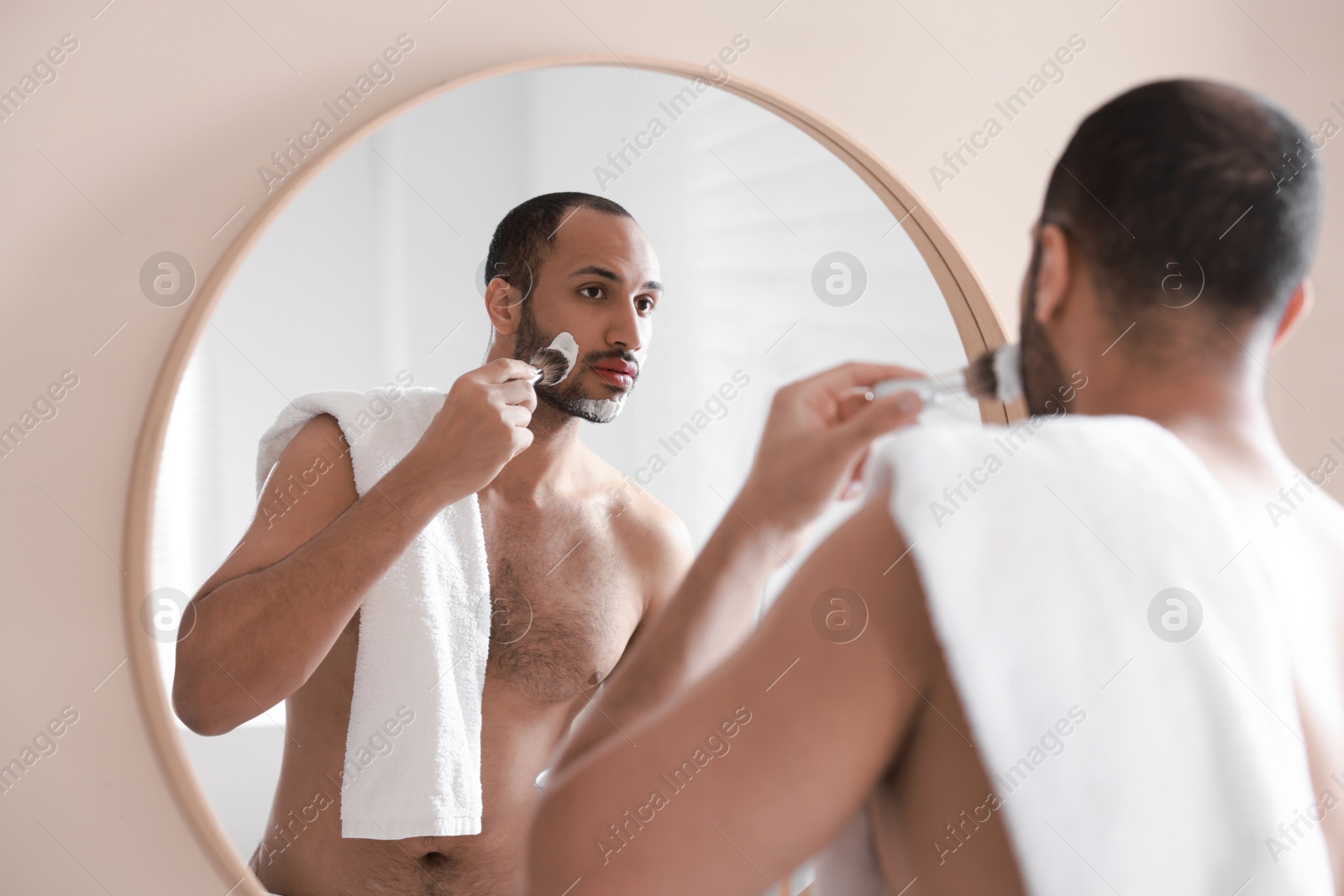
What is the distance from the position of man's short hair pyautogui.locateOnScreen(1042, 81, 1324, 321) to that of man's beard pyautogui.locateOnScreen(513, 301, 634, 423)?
393 mm

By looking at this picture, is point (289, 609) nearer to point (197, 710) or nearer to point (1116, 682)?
point (197, 710)

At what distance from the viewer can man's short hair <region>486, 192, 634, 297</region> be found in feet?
2.41

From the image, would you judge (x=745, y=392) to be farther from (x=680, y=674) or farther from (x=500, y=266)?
(x=680, y=674)

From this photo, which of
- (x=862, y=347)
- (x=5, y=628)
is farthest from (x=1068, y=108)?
(x=5, y=628)

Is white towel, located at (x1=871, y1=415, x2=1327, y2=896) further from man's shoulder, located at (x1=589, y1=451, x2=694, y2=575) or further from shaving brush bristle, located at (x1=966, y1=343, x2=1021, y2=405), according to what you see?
man's shoulder, located at (x1=589, y1=451, x2=694, y2=575)

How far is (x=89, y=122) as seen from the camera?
2.28ft

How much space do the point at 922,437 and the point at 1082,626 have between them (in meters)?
0.09

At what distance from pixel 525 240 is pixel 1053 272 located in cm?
41

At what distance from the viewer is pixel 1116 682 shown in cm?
36

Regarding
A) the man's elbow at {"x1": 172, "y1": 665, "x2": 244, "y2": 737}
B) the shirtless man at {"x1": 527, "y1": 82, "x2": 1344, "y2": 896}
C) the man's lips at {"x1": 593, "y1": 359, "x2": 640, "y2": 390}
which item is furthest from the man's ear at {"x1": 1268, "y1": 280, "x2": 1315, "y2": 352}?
the man's elbow at {"x1": 172, "y1": 665, "x2": 244, "y2": 737}

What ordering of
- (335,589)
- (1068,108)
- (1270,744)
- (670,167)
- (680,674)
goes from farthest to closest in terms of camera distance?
(1068,108), (670,167), (335,589), (680,674), (1270,744)

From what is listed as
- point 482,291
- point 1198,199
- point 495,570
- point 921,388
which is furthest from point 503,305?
point 1198,199

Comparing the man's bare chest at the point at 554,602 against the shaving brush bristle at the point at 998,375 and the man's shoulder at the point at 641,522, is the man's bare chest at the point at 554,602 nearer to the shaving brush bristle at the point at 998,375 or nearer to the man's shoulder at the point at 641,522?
the man's shoulder at the point at 641,522

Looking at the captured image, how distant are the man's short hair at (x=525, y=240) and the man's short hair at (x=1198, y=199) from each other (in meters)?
0.41
